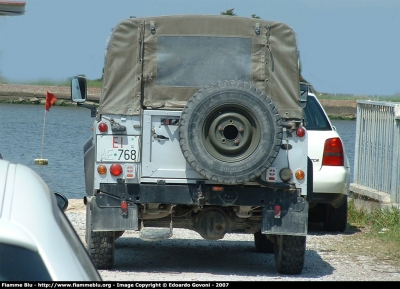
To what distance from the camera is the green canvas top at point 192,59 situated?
7.81 meters

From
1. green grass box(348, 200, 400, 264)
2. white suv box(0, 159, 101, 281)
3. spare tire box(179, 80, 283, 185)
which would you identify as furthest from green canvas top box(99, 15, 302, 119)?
white suv box(0, 159, 101, 281)

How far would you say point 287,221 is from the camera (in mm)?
7613

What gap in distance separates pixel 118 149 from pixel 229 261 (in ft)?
7.57

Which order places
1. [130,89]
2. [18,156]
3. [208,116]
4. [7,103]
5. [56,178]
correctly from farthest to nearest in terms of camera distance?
[7,103] → [18,156] → [56,178] → [130,89] → [208,116]

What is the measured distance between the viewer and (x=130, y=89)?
776 centimetres

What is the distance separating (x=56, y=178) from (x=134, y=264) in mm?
12556

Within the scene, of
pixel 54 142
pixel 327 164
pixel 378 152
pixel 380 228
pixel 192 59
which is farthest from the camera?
pixel 54 142

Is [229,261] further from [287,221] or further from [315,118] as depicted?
[315,118]

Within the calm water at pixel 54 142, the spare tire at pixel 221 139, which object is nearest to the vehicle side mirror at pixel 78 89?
the spare tire at pixel 221 139

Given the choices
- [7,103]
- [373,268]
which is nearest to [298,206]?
[373,268]

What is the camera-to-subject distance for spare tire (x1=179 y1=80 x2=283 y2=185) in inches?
283

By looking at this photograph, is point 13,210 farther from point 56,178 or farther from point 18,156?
point 18,156

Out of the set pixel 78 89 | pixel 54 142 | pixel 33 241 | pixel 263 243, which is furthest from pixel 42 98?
pixel 33 241

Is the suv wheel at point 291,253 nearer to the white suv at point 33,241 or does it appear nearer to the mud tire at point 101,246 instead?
the mud tire at point 101,246
